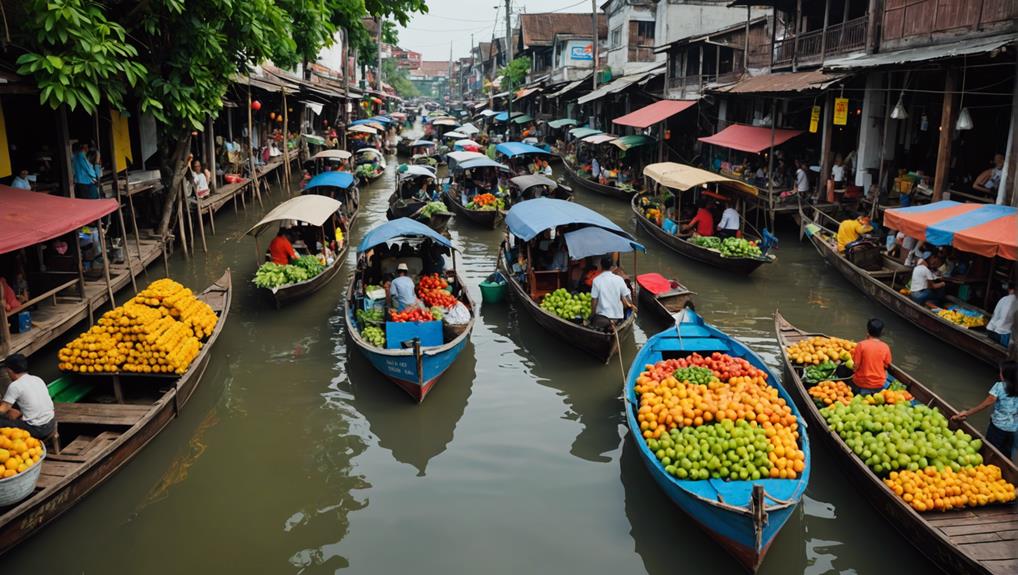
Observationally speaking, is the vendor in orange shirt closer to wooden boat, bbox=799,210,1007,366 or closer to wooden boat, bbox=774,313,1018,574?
wooden boat, bbox=774,313,1018,574

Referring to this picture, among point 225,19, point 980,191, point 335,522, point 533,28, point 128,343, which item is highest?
point 533,28

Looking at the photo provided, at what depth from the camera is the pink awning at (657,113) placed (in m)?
24.5

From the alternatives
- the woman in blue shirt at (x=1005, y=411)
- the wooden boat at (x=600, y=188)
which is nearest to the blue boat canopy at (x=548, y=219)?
the woman in blue shirt at (x=1005, y=411)

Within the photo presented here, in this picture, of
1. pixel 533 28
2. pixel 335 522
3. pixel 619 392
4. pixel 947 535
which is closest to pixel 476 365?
pixel 619 392

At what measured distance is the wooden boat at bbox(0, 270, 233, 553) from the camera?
626 centimetres

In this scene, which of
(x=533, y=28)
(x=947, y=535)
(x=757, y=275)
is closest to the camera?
(x=947, y=535)

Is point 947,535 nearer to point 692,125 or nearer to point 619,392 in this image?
point 619,392

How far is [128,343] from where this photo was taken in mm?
8516

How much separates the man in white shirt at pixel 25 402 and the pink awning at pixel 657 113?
20.7 m

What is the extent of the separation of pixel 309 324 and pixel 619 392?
6.03m

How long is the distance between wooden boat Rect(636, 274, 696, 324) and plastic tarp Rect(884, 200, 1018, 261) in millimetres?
3649

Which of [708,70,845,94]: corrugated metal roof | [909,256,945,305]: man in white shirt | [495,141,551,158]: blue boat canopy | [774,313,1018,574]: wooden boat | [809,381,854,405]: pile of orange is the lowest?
[774,313,1018,574]: wooden boat

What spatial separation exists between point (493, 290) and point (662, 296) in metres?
3.31

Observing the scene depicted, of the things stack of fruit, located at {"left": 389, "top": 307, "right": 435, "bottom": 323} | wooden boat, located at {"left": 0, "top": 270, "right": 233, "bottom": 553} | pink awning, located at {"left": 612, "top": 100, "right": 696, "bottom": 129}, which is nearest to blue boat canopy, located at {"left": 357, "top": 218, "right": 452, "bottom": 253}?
stack of fruit, located at {"left": 389, "top": 307, "right": 435, "bottom": 323}
